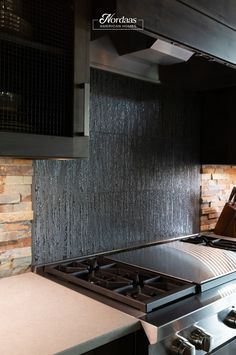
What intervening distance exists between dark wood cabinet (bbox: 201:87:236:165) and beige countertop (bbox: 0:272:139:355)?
1384 millimetres

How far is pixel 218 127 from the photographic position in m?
2.26

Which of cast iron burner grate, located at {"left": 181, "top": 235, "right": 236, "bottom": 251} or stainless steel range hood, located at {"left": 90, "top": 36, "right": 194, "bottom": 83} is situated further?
cast iron burner grate, located at {"left": 181, "top": 235, "right": 236, "bottom": 251}

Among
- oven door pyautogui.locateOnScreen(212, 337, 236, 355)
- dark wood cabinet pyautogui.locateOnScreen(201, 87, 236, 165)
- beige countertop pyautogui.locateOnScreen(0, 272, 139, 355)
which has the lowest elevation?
oven door pyautogui.locateOnScreen(212, 337, 236, 355)

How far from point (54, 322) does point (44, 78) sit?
2.42 feet

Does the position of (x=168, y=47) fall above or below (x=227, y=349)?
above

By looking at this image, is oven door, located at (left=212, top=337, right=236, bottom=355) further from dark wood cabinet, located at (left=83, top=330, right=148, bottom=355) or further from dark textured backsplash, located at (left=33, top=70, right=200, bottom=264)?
dark textured backsplash, located at (left=33, top=70, right=200, bottom=264)

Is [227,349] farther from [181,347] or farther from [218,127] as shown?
[218,127]

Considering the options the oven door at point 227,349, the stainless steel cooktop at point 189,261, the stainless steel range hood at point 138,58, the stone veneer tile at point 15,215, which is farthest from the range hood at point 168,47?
the oven door at point 227,349

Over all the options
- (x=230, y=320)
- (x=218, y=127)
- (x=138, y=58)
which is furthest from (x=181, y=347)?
(x=218, y=127)

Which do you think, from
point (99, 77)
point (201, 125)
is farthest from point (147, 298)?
point (201, 125)

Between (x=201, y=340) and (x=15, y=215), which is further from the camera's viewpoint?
(x=15, y=215)

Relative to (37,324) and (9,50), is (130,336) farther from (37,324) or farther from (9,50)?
(9,50)

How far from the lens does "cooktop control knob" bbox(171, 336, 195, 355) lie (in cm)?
104

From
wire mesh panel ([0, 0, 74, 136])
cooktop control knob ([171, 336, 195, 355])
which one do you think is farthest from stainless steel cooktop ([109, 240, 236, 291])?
wire mesh panel ([0, 0, 74, 136])
